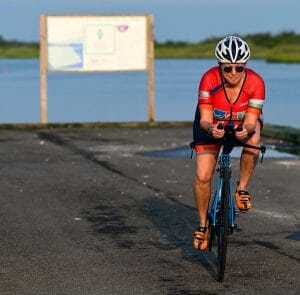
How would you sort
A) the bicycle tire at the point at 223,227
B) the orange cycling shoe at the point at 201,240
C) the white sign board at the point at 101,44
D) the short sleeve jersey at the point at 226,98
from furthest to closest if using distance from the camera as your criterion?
1. the white sign board at the point at 101,44
2. the orange cycling shoe at the point at 201,240
3. the short sleeve jersey at the point at 226,98
4. the bicycle tire at the point at 223,227

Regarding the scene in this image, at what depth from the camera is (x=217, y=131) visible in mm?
9656

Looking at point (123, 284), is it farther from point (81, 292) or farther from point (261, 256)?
point (261, 256)

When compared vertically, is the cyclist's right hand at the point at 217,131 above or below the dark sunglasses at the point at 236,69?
below

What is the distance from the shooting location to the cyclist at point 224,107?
Result: 32.2 ft

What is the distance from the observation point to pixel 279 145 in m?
21.7

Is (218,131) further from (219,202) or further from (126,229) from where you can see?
(126,229)

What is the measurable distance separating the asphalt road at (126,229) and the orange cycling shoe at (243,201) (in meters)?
0.46

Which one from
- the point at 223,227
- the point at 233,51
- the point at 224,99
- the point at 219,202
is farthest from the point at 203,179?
the point at 233,51

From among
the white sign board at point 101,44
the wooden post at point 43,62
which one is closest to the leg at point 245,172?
the wooden post at point 43,62

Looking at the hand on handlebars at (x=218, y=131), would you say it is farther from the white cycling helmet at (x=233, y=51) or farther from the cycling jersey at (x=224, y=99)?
the white cycling helmet at (x=233, y=51)

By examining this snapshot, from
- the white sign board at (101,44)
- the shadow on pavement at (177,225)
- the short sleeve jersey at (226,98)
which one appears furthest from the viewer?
the white sign board at (101,44)

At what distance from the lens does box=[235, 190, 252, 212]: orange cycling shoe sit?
10.2 meters

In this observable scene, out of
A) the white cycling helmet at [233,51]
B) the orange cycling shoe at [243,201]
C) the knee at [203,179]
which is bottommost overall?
the orange cycling shoe at [243,201]

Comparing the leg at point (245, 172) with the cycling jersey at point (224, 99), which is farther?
the leg at point (245, 172)
